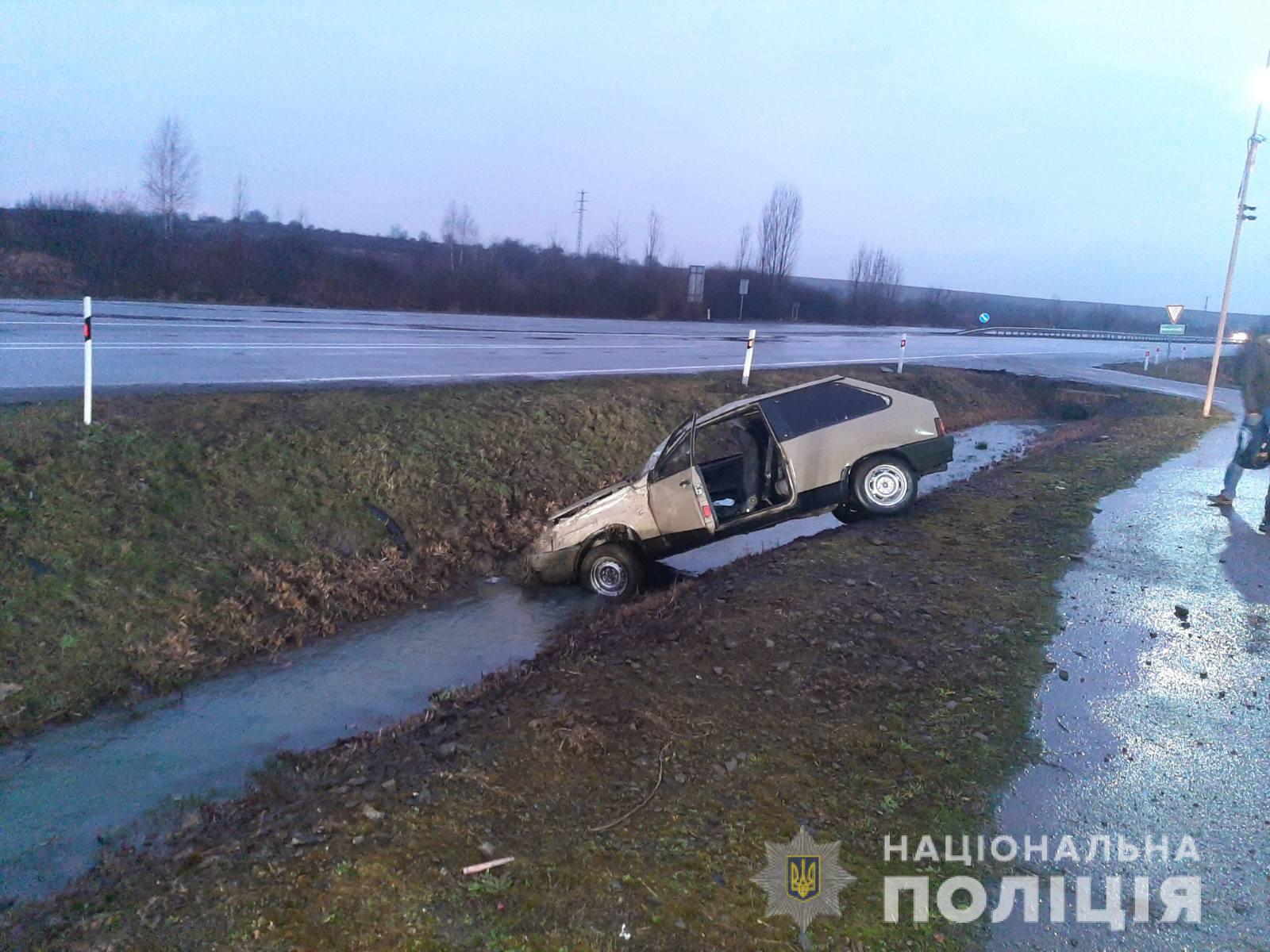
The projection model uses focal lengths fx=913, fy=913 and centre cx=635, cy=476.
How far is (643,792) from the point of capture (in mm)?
4559

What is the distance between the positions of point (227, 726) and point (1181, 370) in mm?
43622

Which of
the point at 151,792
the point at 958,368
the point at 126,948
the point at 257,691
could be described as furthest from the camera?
the point at 958,368

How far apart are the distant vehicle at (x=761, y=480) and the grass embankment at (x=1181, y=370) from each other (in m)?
32.3

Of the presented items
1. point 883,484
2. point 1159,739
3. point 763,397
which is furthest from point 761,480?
point 1159,739

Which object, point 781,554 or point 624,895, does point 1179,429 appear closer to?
point 781,554

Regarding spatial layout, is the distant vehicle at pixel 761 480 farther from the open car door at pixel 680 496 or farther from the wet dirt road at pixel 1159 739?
the wet dirt road at pixel 1159 739

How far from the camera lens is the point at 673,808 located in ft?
14.4

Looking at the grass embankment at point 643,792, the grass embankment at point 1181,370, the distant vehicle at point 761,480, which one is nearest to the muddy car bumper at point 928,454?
the distant vehicle at point 761,480

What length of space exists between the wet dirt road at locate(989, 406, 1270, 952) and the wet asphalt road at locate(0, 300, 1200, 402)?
425 inches

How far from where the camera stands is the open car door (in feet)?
31.2

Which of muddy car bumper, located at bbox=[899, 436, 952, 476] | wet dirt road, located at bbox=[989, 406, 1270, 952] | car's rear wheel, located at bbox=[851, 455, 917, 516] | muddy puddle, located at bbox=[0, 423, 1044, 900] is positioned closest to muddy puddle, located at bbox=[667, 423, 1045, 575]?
car's rear wheel, located at bbox=[851, 455, 917, 516]

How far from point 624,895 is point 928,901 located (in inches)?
49.5

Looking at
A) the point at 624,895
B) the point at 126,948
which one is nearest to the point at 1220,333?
the point at 624,895

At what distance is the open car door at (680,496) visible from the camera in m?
9.52
